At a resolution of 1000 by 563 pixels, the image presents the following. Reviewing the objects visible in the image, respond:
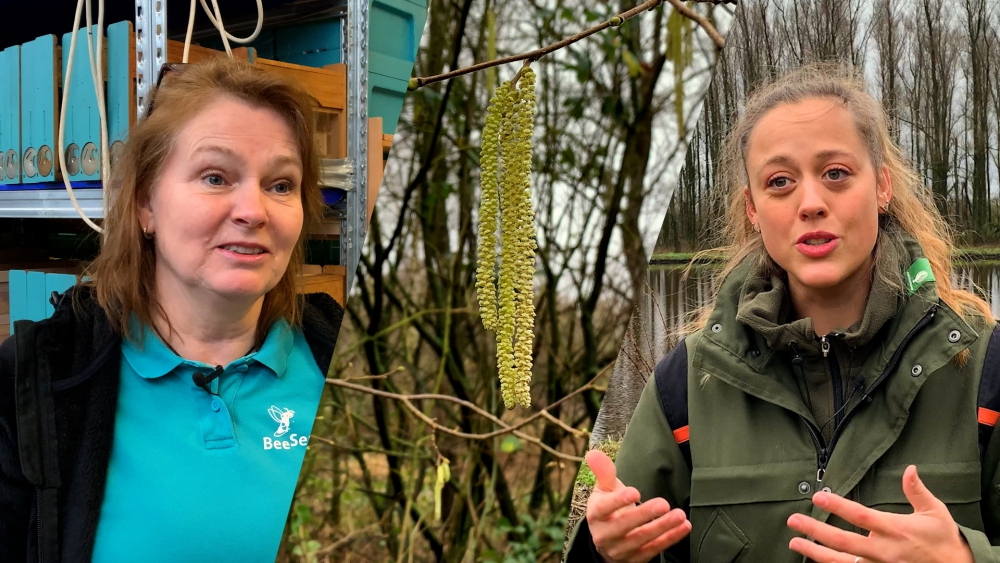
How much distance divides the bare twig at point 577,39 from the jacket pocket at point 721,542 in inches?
14.3

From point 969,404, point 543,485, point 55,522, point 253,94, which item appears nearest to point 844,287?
point 969,404

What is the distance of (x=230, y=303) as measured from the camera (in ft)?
3.05

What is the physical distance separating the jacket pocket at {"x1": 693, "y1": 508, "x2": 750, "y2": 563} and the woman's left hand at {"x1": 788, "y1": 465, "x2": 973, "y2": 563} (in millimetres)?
111

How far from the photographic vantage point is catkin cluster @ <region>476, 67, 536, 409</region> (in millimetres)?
495

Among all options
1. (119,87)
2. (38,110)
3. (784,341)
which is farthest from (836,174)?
(38,110)

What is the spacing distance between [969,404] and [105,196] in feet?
3.08

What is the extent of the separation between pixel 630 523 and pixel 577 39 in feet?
1.07

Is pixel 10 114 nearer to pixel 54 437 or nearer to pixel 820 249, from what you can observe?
pixel 54 437

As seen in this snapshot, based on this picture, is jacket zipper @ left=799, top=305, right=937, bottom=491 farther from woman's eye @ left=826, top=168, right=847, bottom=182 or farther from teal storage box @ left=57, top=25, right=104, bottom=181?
teal storage box @ left=57, top=25, right=104, bottom=181

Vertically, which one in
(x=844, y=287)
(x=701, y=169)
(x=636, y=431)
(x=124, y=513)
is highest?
(x=701, y=169)

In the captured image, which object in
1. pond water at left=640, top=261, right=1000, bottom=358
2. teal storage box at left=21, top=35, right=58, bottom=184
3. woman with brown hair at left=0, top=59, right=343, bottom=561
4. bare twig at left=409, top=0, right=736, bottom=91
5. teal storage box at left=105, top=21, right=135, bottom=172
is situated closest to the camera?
bare twig at left=409, top=0, right=736, bottom=91

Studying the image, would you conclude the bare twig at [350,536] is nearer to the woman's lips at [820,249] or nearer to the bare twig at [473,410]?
the bare twig at [473,410]

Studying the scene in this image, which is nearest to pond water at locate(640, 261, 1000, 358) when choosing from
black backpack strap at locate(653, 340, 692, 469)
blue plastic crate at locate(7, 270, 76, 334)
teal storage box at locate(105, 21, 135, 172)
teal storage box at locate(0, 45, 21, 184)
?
black backpack strap at locate(653, 340, 692, 469)

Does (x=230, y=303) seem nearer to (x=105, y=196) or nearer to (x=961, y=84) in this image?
(x=105, y=196)
